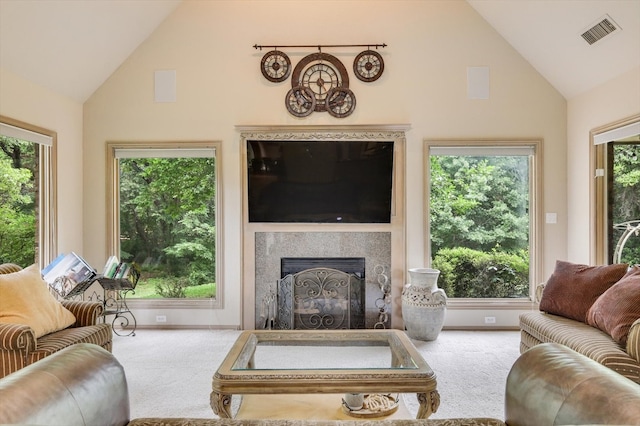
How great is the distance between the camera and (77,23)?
148 inches

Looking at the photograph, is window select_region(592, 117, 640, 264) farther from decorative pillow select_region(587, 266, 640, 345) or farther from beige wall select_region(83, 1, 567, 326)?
decorative pillow select_region(587, 266, 640, 345)

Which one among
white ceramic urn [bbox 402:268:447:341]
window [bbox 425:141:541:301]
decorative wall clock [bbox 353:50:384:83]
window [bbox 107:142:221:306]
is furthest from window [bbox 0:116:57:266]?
window [bbox 425:141:541:301]

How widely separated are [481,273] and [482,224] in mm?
565

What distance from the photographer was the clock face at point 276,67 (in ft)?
15.1

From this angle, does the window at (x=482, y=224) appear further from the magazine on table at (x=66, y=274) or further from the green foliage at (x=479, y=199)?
the magazine on table at (x=66, y=274)

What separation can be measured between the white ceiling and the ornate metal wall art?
4.04ft

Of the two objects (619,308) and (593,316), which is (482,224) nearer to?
(593,316)

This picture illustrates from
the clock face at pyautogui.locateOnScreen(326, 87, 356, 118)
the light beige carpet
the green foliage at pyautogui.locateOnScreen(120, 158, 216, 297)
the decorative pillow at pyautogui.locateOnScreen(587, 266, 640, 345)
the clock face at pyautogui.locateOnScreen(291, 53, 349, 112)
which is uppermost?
the clock face at pyautogui.locateOnScreen(291, 53, 349, 112)

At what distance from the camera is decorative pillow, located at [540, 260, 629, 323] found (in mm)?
3057

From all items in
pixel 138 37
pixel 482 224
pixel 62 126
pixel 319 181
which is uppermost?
pixel 138 37

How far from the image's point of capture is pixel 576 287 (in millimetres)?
3172

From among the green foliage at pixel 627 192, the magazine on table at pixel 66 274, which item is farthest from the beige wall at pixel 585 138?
the magazine on table at pixel 66 274

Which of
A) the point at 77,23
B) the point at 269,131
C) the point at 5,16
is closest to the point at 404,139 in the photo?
the point at 269,131

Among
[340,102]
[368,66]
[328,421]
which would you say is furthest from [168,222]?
[328,421]
